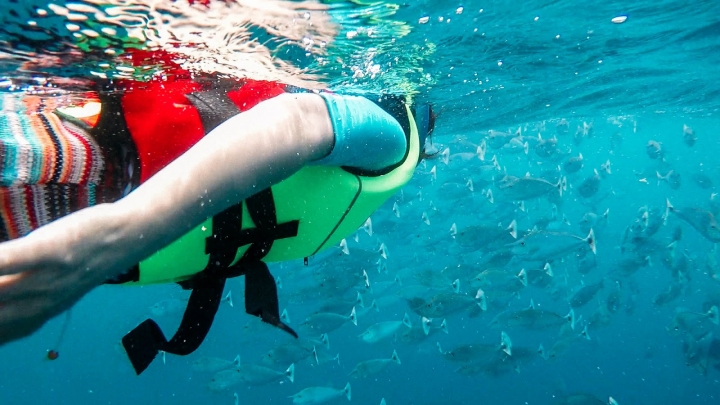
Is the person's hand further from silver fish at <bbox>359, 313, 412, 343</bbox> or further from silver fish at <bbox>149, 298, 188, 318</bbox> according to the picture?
silver fish at <bbox>149, 298, 188, 318</bbox>

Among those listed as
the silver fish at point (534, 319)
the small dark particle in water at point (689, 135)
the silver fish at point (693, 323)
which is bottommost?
the silver fish at point (693, 323)

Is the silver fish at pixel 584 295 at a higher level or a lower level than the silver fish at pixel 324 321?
lower

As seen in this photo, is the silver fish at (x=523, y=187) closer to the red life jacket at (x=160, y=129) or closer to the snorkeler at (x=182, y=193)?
the snorkeler at (x=182, y=193)

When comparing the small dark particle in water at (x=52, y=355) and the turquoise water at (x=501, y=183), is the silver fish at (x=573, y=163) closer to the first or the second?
the turquoise water at (x=501, y=183)

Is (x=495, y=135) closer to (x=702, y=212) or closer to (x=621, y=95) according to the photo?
(x=702, y=212)

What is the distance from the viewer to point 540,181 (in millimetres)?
13148

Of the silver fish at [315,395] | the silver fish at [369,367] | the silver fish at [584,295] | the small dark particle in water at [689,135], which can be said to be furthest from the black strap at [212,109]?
the small dark particle in water at [689,135]

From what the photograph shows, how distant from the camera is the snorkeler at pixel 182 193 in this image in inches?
39.4

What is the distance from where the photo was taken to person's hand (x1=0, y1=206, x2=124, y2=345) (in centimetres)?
90

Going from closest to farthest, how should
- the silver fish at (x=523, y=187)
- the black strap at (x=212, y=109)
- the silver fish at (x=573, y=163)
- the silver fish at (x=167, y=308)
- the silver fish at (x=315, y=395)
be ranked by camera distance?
the black strap at (x=212, y=109), the silver fish at (x=315, y=395), the silver fish at (x=523, y=187), the silver fish at (x=573, y=163), the silver fish at (x=167, y=308)

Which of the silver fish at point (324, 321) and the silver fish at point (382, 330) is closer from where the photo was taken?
the silver fish at point (324, 321)

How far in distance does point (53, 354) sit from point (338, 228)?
8996mm

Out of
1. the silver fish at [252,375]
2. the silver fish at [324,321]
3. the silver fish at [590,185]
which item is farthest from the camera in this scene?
the silver fish at [590,185]

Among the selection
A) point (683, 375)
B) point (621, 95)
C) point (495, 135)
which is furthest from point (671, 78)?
point (683, 375)
